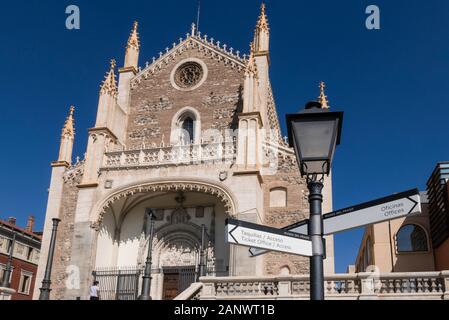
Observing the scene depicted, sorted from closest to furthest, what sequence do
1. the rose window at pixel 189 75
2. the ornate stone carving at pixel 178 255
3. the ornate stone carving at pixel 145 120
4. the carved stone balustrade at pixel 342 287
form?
the carved stone balustrade at pixel 342 287 → the ornate stone carving at pixel 178 255 → the ornate stone carving at pixel 145 120 → the rose window at pixel 189 75

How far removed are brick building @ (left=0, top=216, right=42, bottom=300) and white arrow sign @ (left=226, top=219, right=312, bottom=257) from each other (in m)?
38.8

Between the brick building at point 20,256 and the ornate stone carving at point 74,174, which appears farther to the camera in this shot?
the brick building at point 20,256

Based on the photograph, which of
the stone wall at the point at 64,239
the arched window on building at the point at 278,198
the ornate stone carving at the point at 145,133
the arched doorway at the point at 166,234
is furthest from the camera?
the ornate stone carving at the point at 145,133

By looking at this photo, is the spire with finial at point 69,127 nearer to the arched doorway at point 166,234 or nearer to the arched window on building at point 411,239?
the arched doorway at point 166,234

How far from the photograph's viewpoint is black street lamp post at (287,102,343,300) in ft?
15.6

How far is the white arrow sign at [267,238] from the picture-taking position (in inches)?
186

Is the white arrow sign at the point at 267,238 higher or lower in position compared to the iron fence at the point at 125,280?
lower

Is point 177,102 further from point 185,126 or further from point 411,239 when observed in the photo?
point 411,239

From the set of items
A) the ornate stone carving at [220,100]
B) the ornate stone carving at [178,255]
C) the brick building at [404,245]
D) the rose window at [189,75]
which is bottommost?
the ornate stone carving at [178,255]

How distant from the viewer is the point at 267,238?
191 inches

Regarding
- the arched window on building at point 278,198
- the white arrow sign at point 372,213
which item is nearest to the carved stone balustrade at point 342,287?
the arched window on building at point 278,198

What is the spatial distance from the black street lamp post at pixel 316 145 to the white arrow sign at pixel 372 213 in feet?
0.81
